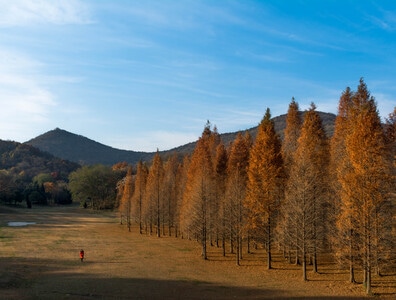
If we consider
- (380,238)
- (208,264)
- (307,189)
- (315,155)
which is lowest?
(208,264)

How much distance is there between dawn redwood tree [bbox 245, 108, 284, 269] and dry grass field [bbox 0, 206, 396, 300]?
172 inches

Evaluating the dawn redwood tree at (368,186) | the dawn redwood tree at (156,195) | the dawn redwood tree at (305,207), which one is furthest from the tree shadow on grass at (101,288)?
the dawn redwood tree at (156,195)

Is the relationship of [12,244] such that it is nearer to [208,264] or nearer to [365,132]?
[208,264]

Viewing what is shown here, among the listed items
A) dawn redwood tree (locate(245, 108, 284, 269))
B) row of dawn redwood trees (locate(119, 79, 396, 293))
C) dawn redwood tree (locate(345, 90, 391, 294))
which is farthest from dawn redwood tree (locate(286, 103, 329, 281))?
dawn redwood tree (locate(345, 90, 391, 294))

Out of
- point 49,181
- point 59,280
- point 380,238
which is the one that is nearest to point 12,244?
point 59,280

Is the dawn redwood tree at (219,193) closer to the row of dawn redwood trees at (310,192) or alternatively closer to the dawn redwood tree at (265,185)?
the row of dawn redwood trees at (310,192)

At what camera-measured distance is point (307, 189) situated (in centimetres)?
3116

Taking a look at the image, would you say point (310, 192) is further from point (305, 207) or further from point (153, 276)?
point (153, 276)

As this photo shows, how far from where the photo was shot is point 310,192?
105 ft

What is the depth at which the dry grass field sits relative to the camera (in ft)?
84.1

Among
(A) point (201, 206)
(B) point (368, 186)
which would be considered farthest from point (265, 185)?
(B) point (368, 186)

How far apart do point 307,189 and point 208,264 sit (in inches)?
555

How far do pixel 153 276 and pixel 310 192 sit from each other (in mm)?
16204

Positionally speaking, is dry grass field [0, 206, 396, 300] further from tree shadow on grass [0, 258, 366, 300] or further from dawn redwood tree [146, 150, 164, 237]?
dawn redwood tree [146, 150, 164, 237]
